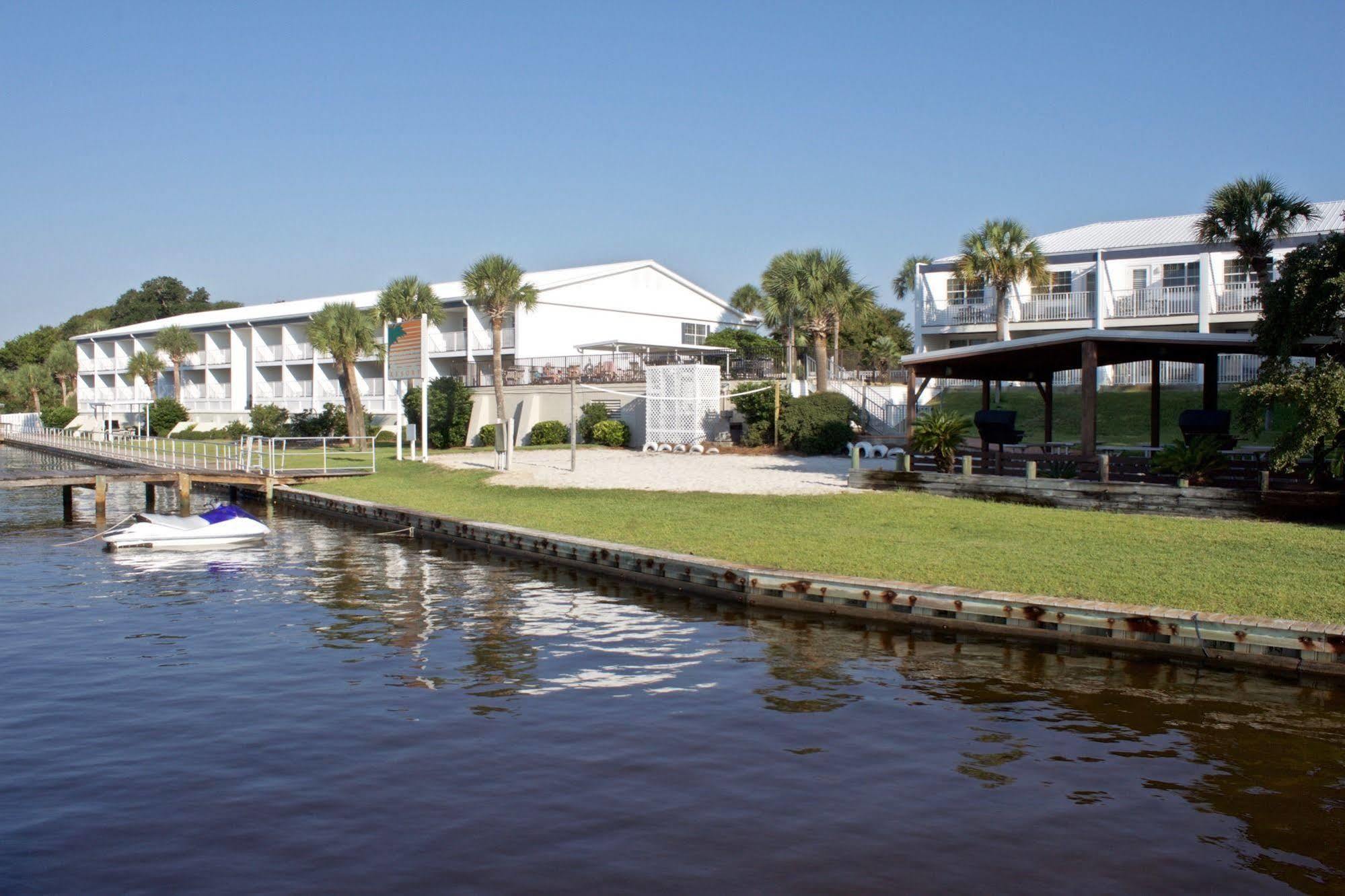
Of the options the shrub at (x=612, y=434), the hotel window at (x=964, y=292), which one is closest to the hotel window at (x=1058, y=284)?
the hotel window at (x=964, y=292)

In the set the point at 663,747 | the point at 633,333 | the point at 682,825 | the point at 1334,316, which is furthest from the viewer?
the point at 633,333

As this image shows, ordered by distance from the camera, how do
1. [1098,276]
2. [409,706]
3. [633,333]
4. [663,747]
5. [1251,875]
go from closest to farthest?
[1251,875] → [663,747] → [409,706] → [1098,276] → [633,333]

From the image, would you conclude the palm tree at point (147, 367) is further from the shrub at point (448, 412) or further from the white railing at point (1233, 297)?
the white railing at point (1233, 297)

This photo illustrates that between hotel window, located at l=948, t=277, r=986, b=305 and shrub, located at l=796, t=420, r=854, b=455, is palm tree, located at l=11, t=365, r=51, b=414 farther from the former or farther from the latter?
shrub, located at l=796, t=420, r=854, b=455

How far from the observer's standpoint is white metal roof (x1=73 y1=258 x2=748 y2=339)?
178 feet

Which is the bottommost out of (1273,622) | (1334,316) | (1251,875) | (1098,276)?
(1251,875)

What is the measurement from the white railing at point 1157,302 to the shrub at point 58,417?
70.2 metres

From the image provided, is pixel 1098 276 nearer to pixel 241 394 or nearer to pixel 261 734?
pixel 261 734

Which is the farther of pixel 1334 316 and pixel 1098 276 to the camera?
pixel 1098 276

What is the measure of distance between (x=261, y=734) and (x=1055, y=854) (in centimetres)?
662

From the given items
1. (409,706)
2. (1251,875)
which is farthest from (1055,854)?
(409,706)

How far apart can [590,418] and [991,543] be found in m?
25.8

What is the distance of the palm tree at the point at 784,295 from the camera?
40062 millimetres

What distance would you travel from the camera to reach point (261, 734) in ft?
31.8
